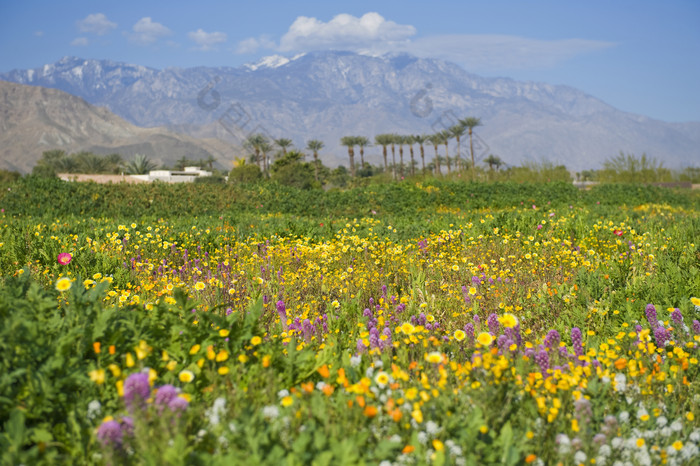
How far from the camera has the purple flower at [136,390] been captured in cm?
215

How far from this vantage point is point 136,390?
2.18 metres

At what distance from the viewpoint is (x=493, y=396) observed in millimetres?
2520

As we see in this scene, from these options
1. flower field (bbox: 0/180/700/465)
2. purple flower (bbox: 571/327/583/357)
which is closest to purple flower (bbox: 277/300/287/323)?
flower field (bbox: 0/180/700/465)

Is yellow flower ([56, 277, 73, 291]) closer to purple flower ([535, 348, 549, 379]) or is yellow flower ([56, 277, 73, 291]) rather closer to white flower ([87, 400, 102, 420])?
white flower ([87, 400, 102, 420])

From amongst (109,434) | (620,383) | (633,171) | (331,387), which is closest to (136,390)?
(109,434)

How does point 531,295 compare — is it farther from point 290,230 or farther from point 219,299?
point 290,230

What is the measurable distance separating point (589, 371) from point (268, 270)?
459 cm

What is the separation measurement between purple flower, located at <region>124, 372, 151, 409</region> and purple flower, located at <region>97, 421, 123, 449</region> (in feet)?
Result: 0.31

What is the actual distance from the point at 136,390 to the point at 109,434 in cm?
19

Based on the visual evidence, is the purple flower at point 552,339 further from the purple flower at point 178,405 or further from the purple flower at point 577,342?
the purple flower at point 178,405

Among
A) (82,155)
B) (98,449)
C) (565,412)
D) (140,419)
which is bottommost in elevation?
(565,412)

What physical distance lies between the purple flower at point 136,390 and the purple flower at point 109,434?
93 millimetres

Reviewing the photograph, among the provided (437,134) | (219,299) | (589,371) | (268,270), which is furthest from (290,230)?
(437,134)

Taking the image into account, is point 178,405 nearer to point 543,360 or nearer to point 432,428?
point 432,428
